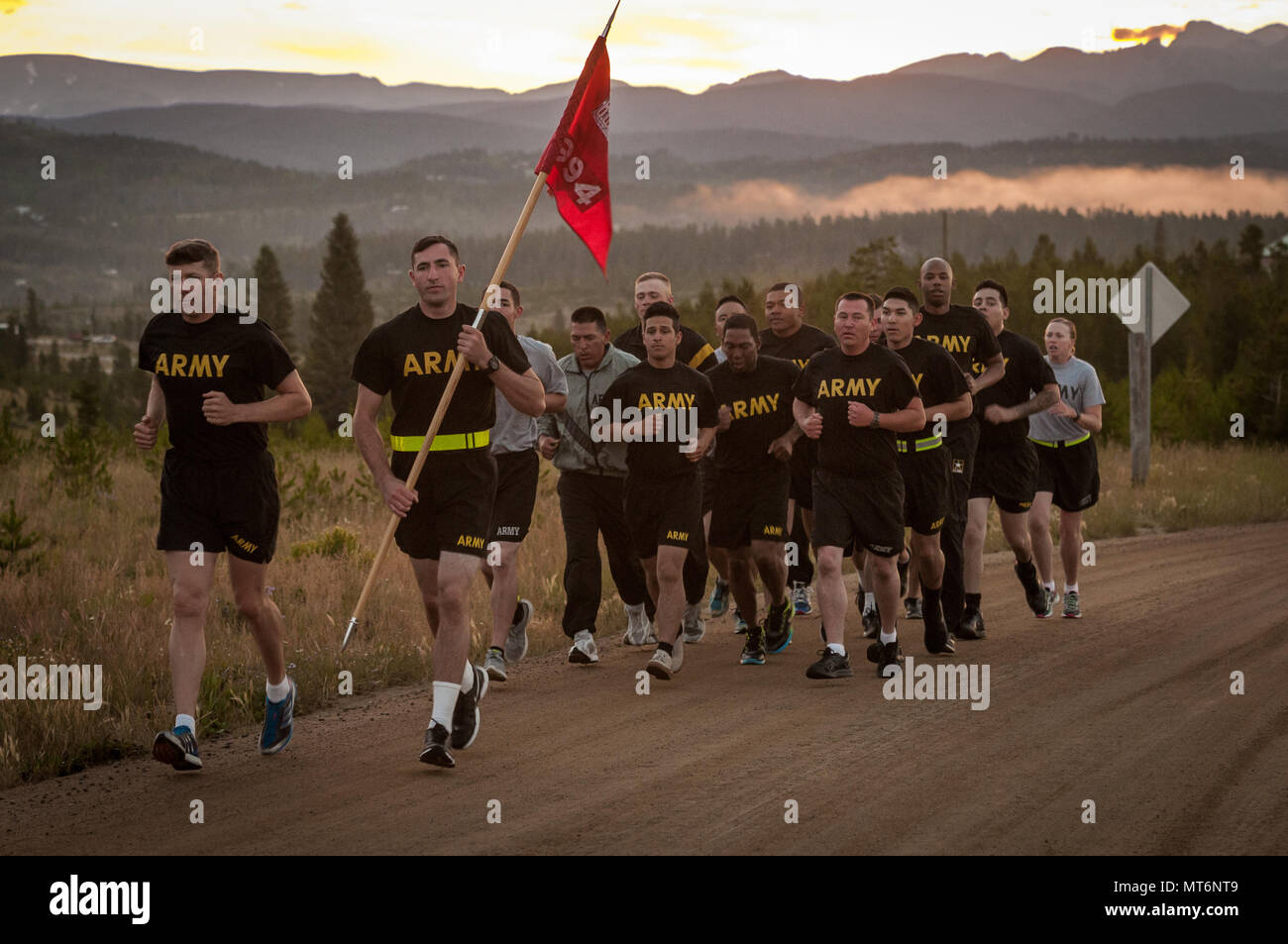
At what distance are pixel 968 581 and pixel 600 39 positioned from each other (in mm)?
5330

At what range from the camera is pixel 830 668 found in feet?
32.5

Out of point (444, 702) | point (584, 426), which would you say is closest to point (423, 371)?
point (444, 702)

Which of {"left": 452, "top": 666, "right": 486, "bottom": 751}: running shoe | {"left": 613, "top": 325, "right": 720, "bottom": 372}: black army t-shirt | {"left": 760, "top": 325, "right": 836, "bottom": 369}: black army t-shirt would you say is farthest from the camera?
{"left": 760, "top": 325, "right": 836, "bottom": 369}: black army t-shirt

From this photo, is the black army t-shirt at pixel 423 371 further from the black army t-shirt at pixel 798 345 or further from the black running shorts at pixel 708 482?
the black army t-shirt at pixel 798 345

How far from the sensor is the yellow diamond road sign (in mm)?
23500

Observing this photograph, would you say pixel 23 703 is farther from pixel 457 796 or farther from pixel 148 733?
pixel 457 796

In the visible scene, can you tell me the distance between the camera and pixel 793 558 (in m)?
13.2

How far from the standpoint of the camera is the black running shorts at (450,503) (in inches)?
307

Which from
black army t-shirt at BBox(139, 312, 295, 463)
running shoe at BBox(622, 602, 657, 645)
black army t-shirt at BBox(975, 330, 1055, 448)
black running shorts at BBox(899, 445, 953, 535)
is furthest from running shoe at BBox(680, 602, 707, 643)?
black army t-shirt at BBox(139, 312, 295, 463)

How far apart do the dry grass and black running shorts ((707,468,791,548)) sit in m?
1.90

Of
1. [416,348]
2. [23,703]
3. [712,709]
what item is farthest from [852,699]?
[23,703]

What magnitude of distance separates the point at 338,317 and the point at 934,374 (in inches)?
3842

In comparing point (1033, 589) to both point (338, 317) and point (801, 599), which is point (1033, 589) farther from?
point (338, 317)

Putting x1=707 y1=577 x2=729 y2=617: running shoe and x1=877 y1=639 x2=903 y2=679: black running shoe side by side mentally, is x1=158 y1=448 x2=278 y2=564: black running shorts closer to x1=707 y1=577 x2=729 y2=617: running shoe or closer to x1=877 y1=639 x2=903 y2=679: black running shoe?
x1=877 y1=639 x2=903 y2=679: black running shoe
